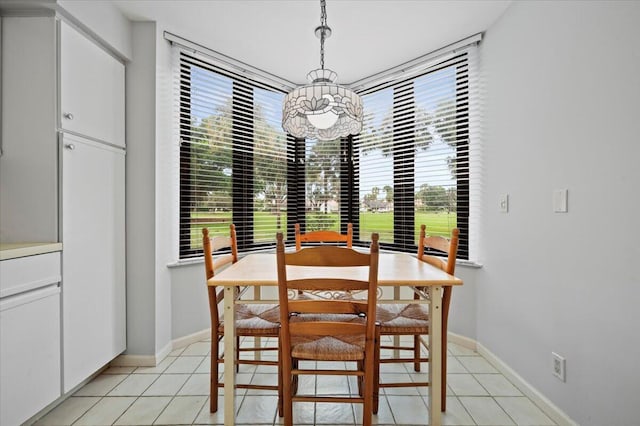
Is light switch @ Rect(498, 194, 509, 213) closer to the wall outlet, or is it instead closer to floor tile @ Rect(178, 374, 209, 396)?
the wall outlet

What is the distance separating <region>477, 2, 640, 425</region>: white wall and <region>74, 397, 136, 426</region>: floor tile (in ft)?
7.68

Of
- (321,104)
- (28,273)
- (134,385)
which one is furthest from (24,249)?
(321,104)

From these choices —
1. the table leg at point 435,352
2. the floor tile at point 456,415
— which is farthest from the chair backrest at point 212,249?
the floor tile at point 456,415

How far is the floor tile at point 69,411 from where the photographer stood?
164 cm

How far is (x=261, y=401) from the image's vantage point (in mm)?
1825

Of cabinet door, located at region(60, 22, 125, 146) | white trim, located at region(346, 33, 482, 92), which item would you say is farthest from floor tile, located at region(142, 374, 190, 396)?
white trim, located at region(346, 33, 482, 92)

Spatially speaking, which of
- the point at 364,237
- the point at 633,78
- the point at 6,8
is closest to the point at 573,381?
the point at 633,78

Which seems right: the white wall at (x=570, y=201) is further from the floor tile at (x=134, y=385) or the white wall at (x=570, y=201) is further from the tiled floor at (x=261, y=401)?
the floor tile at (x=134, y=385)

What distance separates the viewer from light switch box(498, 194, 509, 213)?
2.12 meters

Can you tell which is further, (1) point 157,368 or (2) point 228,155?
(2) point 228,155

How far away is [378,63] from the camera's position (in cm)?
290

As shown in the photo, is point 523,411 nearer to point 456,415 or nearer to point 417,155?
point 456,415

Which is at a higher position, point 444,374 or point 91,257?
point 91,257

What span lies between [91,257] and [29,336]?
53 cm
